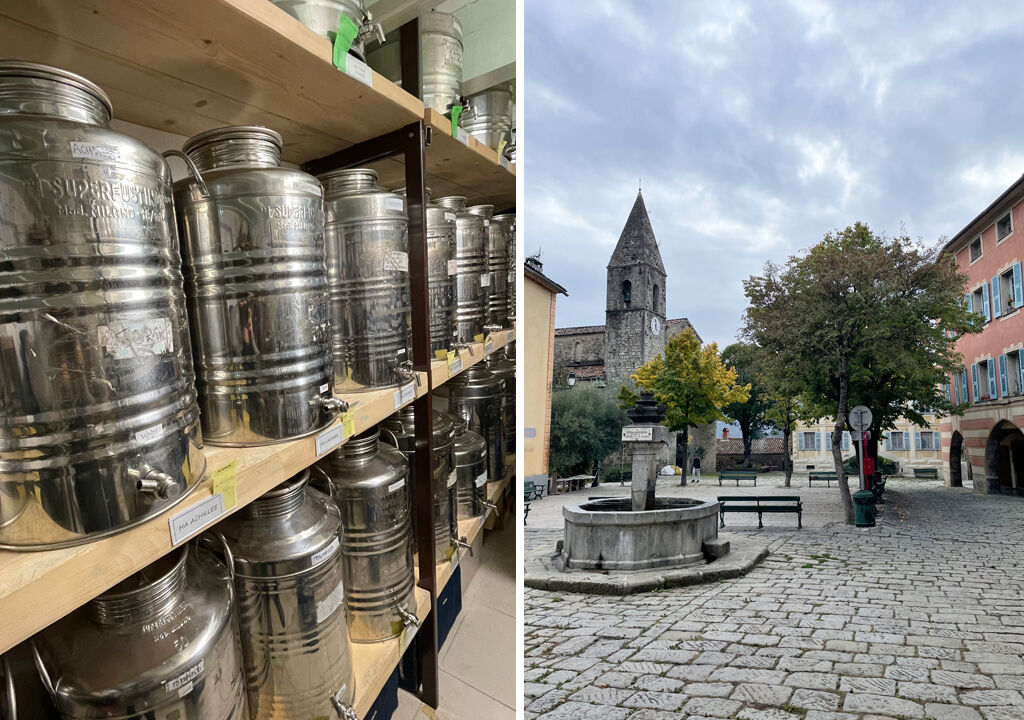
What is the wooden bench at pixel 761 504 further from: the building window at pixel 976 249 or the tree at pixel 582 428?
the building window at pixel 976 249

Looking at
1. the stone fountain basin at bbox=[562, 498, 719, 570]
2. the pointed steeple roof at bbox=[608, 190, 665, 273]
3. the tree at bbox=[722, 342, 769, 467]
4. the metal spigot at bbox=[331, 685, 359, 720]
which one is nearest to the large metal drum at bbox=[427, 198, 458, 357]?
the metal spigot at bbox=[331, 685, 359, 720]

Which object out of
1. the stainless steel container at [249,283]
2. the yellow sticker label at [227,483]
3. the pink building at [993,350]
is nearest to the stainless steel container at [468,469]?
the stainless steel container at [249,283]

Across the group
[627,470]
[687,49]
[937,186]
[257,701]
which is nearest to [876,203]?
[937,186]

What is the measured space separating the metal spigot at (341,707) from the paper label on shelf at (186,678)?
0.32 m

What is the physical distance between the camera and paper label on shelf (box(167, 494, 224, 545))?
0.53 metres

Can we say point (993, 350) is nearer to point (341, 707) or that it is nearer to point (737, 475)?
point (737, 475)

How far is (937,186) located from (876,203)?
0.19m

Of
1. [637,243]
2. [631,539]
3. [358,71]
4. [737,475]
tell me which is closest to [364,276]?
[358,71]

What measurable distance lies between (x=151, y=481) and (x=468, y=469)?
47.5 inches

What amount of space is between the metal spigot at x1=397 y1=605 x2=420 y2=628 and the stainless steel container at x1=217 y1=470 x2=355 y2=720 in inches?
10.7

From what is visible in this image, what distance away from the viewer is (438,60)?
136 cm

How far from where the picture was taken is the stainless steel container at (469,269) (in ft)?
5.04

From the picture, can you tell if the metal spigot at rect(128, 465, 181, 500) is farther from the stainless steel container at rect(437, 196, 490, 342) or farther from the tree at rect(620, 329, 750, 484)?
the tree at rect(620, 329, 750, 484)

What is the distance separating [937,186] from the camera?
2246 mm
